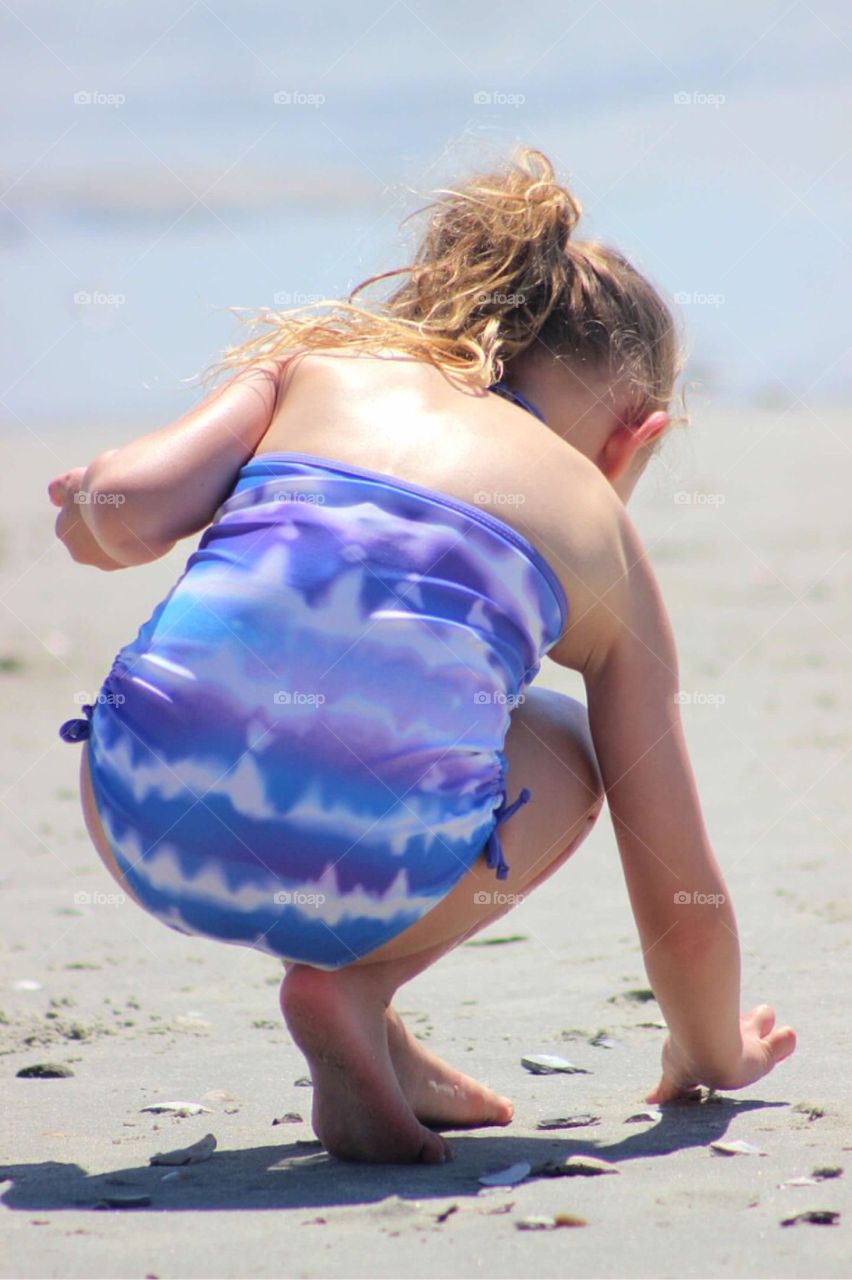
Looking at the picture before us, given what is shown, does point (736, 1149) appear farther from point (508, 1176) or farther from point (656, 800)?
point (656, 800)

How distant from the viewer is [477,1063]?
8.47 feet

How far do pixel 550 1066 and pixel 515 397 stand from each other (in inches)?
44.4

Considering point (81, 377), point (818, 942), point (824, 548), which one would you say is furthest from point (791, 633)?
point (81, 377)

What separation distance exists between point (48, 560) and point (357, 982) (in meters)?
6.41

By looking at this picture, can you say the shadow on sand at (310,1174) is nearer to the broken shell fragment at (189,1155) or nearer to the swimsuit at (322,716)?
the broken shell fragment at (189,1155)

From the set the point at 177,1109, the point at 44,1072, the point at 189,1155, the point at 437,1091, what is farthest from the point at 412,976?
the point at 44,1072

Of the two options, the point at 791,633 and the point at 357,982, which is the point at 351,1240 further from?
the point at 791,633

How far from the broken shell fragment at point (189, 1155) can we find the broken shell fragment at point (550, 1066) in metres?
0.65

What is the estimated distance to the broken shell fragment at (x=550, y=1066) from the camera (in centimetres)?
254

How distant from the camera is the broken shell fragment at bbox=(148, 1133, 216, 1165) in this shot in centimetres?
204

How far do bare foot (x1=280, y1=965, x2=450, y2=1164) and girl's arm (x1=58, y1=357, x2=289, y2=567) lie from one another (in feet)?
1.99

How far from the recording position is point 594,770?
7.10 feet

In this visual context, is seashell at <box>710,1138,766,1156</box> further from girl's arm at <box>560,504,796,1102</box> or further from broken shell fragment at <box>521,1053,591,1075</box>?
broken shell fragment at <box>521,1053,591,1075</box>

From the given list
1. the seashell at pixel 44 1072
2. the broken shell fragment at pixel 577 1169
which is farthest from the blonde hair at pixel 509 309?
the seashell at pixel 44 1072
